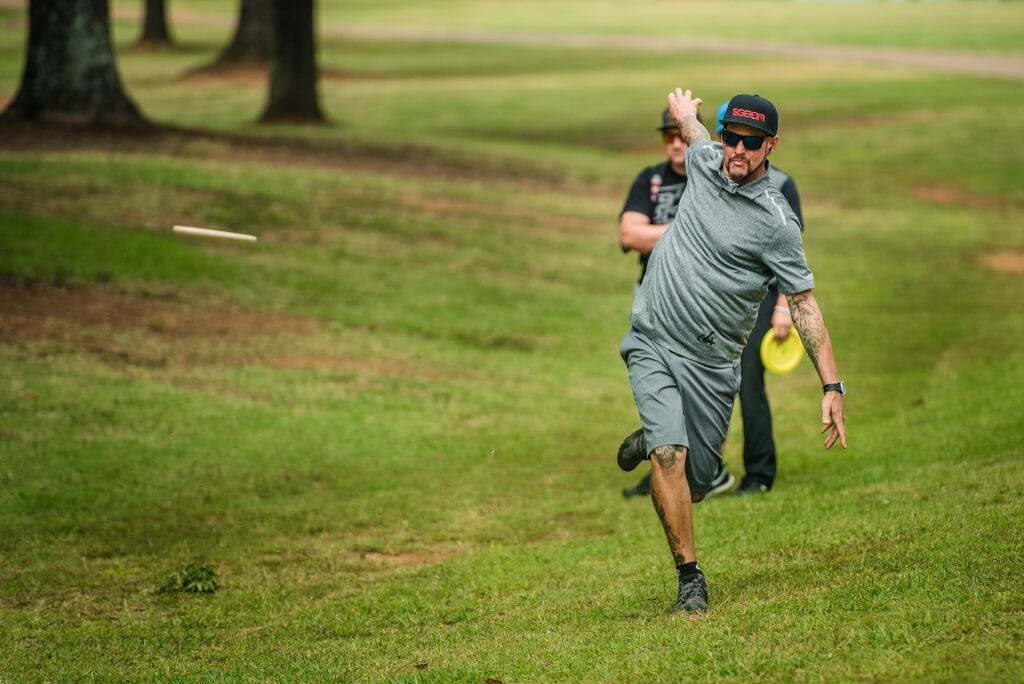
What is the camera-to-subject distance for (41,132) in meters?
20.5

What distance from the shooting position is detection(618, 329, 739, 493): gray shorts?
6469 mm

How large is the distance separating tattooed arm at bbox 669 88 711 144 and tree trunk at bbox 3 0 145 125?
606 inches

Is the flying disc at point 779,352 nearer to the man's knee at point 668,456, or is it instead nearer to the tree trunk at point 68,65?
the man's knee at point 668,456

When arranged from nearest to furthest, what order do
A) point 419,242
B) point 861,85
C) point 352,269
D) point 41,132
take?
point 352,269, point 419,242, point 41,132, point 861,85

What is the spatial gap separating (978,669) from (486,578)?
10.3 ft

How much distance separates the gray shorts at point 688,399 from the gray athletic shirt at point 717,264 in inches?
2.4

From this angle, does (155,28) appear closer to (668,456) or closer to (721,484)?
(721,484)

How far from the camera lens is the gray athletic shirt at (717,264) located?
20.9ft

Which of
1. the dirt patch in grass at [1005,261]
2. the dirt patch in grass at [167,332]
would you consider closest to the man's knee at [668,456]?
the dirt patch in grass at [167,332]

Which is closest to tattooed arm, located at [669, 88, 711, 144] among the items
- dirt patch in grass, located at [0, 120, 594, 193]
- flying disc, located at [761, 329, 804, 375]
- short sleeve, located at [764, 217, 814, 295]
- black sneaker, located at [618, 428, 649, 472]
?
short sleeve, located at [764, 217, 814, 295]

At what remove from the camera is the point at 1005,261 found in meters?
20.2

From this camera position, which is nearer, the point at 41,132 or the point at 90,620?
the point at 90,620

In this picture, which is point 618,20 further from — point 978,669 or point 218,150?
point 978,669

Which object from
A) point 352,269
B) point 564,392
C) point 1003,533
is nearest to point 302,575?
point 1003,533
